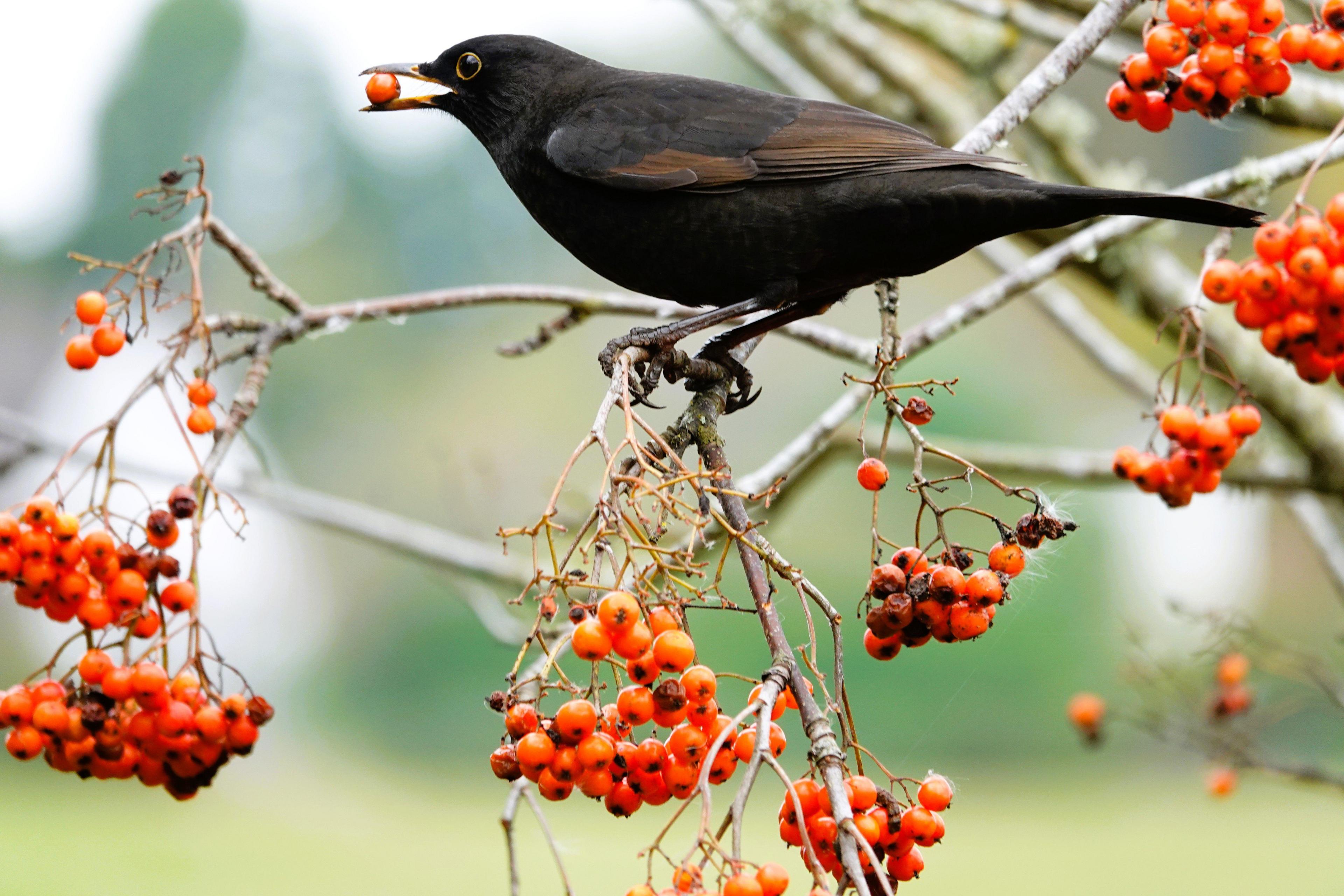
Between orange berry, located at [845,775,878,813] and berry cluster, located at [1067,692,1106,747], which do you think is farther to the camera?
berry cluster, located at [1067,692,1106,747]

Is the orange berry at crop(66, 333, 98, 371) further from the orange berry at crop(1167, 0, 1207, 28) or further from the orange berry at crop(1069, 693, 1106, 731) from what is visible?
the orange berry at crop(1069, 693, 1106, 731)

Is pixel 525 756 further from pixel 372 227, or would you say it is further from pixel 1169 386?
pixel 372 227

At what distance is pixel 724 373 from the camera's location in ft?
7.27

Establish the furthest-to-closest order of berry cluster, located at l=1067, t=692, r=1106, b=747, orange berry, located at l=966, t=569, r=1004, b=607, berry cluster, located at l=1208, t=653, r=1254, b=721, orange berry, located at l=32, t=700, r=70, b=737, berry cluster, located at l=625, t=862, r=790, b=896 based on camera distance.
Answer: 1. berry cluster, located at l=1067, t=692, r=1106, b=747
2. berry cluster, located at l=1208, t=653, r=1254, b=721
3. orange berry, located at l=32, t=700, r=70, b=737
4. orange berry, located at l=966, t=569, r=1004, b=607
5. berry cluster, located at l=625, t=862, r=790, b=896

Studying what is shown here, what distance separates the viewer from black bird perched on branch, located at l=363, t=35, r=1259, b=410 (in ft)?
8.02

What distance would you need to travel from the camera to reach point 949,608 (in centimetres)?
156

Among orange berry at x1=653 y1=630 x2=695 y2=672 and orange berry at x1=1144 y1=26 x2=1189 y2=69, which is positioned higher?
orange berry at x1=1144 y1=26 x2=1189 y2=69

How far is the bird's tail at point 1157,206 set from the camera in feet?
6.36

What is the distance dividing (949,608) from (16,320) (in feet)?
72.7

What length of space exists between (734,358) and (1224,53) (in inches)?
43.0


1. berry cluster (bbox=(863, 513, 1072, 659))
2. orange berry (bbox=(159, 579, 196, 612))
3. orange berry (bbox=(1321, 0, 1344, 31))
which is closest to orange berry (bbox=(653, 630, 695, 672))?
berry cluster (bbox=(863, 513, 1072, 659))

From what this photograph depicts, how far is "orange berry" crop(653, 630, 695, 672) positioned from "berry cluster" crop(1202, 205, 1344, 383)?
3.89 ft

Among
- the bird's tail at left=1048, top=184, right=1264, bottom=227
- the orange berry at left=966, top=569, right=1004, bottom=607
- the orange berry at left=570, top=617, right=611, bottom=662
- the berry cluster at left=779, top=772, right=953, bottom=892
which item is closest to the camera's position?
the orange berry at left=570, top=617, right=611, bottom=662

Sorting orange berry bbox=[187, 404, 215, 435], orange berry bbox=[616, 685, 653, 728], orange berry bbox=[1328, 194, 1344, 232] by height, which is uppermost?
orange berry bbox=[1328, 194, 1344, 232]
